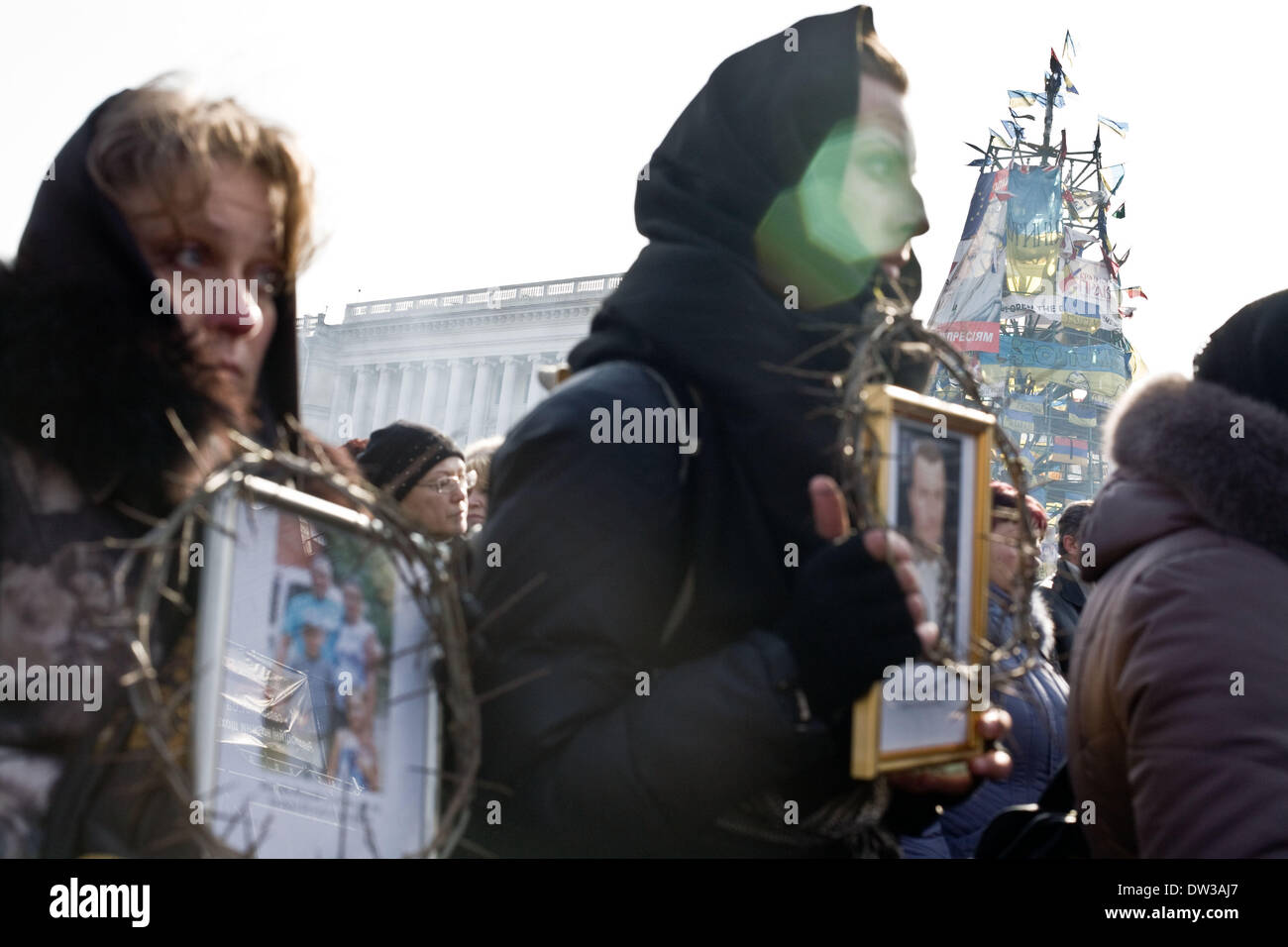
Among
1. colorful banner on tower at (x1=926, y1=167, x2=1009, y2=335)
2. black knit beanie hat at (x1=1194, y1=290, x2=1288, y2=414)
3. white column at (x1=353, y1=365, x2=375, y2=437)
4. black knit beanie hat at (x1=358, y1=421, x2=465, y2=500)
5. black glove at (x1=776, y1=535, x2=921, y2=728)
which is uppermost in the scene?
colorful banner on tower at (x1=926, y1=167, x2=1009, y2=335)

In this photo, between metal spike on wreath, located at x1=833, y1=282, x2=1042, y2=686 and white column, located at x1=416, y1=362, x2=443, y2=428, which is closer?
metal spike on wreath, located at x1=833, y1=282, x2=1042, y2=686

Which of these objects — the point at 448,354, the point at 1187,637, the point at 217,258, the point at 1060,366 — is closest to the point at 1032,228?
the point at 1060,366

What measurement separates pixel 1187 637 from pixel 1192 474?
38 centimetres

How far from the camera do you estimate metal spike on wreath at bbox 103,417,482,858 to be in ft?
3.99

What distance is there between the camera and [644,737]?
1.71 metres

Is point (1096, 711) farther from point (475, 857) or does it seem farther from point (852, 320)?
point (475, 857)

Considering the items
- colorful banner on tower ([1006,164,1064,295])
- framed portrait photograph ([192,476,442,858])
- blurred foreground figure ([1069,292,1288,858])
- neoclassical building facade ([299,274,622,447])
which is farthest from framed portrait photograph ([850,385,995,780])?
colorful banner on tower ([1006,164,1064,295])

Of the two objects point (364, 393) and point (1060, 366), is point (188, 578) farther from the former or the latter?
point (364, 393)

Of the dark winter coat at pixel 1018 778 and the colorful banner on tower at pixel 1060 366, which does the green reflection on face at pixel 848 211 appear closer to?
the dark winter coat at pixel 1018 778

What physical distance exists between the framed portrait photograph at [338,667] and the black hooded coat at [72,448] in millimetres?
111

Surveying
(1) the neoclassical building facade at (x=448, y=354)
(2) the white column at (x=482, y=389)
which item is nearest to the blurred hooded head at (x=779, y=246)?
(1) the neoclassical building facade at (x=448, y=354)

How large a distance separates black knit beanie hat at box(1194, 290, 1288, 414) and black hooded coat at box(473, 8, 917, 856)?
1.10 metres

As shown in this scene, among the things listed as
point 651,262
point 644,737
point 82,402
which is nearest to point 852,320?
point 651,262

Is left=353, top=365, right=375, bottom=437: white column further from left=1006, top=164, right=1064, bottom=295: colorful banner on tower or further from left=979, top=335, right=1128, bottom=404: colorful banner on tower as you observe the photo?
left=1006, top=164, right=1064, bottom=295: colorful banner on tower
